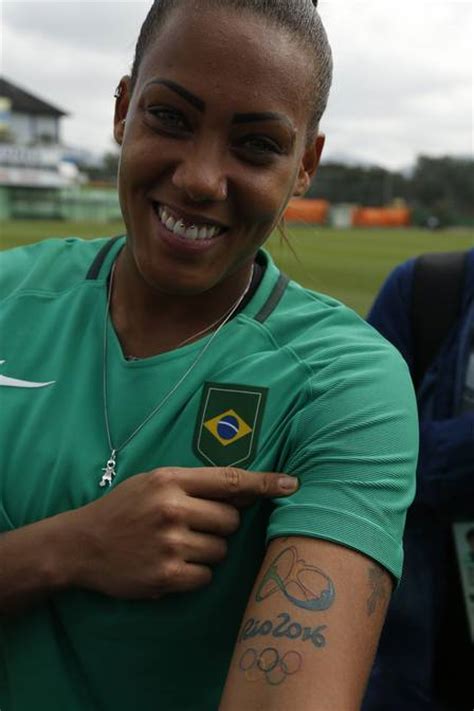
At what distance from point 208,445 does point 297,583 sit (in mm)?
330

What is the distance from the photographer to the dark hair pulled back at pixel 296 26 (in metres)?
1.77

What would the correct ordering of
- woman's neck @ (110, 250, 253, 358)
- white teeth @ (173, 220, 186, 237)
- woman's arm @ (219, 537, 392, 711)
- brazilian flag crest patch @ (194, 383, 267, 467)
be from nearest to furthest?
1. woman's arm @ (219, 537, 392, 711)
2. brazilian flag crest patch @ (194, 383, 267, 467)
3. white teeth @ (173, 220, 186, 237)
4. woman's neck @ (110, 250, 253, 358)

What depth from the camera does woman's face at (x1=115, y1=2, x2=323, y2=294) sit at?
1.74 m

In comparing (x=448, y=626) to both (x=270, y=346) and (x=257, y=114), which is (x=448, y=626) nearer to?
(x=270, y=346)

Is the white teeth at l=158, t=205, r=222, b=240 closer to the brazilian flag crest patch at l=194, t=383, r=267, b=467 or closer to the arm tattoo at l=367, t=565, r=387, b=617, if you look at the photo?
the brazilian flag crest patch at l=194, t=383, r=267, b=467

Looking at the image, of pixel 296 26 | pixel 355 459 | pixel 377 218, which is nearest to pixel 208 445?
pixel 355 459

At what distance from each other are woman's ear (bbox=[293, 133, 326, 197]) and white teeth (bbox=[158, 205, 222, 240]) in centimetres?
27

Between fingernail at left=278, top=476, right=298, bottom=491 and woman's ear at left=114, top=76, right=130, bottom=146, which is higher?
woman's ear at left=114, top=76, right=130, bottom=146

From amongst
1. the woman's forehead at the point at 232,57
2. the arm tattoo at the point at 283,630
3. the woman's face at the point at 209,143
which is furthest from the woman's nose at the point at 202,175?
the arm tattoo at the point at 283,630

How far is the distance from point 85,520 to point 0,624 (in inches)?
11.4

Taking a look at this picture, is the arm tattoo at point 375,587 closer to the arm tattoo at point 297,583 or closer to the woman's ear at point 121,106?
the arm tattoo at point 297,583

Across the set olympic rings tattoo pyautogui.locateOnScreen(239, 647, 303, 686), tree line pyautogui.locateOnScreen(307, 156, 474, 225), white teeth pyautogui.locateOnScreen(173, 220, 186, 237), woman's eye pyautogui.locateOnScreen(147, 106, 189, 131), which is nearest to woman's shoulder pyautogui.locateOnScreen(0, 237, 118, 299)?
white teeth pyautogui.locateOnScreen(173, 220, 186, 237)

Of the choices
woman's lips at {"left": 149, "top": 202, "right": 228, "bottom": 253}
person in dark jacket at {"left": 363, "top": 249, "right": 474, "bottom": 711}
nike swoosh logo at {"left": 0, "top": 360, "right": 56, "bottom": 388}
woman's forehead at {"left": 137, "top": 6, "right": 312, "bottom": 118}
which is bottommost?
person in dark jacket at {"left": 363, "top": 249, "right": 474, "bottom": 711}

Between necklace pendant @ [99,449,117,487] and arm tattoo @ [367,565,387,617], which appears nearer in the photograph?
arm tattoo @ [367,565,387,617]
